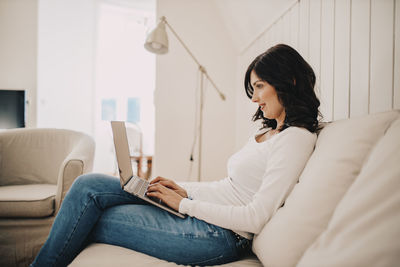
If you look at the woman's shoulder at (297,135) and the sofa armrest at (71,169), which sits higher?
the woman's shoulder at (297,135)

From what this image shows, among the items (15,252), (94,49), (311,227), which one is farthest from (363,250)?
(94,49)

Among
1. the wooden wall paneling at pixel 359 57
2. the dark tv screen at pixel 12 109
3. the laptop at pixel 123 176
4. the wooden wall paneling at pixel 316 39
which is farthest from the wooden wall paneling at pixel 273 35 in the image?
the dark tv screen at pixel 12 109

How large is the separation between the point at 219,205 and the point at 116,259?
0.34 meters

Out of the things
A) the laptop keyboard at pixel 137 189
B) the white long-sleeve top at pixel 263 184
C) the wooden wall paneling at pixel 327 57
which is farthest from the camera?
the wooden wall paneling at pixel 327 57

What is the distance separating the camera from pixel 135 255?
691 millimetres

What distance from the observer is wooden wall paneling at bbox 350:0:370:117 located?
873 mm

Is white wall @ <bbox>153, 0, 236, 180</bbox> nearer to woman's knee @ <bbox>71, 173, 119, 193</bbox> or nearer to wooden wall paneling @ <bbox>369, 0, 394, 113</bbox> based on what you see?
woman's knee @ <bbox>71, 173, 119, 193</bbox>

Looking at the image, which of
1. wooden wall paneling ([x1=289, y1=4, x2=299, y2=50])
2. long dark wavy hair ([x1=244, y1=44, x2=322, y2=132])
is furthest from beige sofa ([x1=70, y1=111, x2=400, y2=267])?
wooden wall paneling ([x1=289, y1=4, x2=299, y2=50])

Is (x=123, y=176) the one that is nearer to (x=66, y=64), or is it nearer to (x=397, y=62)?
(x=397, y=62)

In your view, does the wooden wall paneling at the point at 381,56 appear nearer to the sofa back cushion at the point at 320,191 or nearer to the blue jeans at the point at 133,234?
the sofa back cushion at the point at 320,191

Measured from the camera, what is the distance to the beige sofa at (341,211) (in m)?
0.38

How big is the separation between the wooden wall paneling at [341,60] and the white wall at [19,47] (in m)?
3.09

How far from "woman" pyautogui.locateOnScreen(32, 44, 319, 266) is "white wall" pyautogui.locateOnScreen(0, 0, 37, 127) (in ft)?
8.39

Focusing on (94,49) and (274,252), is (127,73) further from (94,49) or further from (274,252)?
(274,252)
